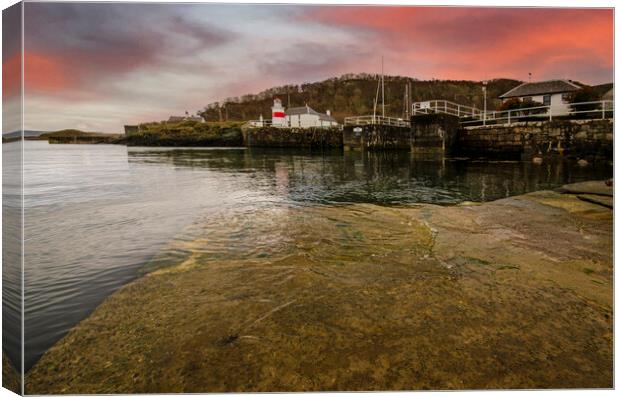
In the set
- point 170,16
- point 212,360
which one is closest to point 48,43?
point 170,16

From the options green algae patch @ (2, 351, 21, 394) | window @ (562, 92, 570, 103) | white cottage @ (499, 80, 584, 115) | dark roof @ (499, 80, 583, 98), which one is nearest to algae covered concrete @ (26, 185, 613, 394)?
green algae patch @ (2, 351, 21, 394)

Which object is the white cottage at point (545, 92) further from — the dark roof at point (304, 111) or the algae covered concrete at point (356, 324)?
the algae covered concrete at point (356, 324)

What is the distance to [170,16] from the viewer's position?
3.04 metres

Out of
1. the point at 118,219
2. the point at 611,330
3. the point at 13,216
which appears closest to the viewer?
the point at 611,330

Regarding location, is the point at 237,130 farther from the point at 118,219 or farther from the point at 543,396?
the point at 543,396

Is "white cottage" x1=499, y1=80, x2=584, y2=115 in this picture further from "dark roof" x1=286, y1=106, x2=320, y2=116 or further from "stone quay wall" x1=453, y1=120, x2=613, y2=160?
"dark roof" x1=286, y1=106, x2=320, y2=116

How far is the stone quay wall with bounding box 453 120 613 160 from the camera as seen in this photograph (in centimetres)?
1359

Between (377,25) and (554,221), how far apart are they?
277cm

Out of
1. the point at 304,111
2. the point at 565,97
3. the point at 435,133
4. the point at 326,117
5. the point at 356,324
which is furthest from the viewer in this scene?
the point at 326,117

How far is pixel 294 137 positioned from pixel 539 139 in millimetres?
24508

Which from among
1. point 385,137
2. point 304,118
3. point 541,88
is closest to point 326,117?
point 304,118

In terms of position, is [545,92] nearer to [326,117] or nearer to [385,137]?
[385,137]

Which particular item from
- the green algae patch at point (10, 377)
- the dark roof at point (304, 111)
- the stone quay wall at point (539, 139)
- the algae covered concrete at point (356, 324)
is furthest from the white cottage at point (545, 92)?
the green algae patch at point (10, 377)

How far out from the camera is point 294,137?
36656mm
